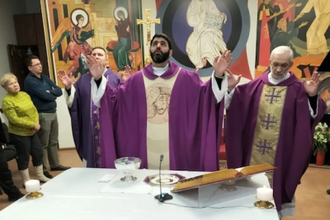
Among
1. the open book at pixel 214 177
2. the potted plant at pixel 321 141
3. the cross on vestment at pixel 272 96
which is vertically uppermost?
the cross on vestment at pixel 272 96

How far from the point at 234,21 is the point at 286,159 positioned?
3437mm

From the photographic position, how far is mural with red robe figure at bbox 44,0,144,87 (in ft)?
17.8

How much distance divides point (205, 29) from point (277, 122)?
332cm

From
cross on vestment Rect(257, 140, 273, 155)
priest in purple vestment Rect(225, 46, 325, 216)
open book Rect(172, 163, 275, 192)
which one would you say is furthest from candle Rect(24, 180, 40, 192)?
cross on vestment Rect(257, 140, 273, 155)

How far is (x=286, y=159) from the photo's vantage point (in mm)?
2627

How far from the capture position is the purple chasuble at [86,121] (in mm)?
2848

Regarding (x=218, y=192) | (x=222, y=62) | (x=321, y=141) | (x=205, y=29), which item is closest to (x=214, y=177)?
(x=218, y=192)

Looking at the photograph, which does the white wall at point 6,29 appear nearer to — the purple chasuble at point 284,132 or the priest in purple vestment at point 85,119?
the priest in purple vestment at point 85,119

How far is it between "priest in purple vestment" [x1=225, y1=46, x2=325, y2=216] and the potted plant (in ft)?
6.93

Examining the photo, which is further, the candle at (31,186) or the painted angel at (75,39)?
the painted angel at (75,39)

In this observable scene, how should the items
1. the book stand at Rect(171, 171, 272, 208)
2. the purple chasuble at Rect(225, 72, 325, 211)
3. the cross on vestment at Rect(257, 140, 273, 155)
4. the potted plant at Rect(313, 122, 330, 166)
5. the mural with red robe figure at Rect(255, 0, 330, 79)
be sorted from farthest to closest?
the mural with red robe figure at Rect(255, 0, 330, 79), the potted plant at Rect(313, 122, 330, 166), the cross on vestment at Rect(257, 140, 273, 155), the purple chasuble at Rect(225, 72, 325, 211), the book stand at Rect(171, 171, 272, 208)

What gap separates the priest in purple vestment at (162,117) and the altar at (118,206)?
669 mm

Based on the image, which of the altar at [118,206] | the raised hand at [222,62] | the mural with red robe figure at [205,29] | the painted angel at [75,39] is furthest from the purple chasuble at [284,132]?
the painted angel at [75,39]

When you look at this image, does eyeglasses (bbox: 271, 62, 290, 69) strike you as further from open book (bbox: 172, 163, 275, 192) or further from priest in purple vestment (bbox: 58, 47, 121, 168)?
priest in purple vestment (bbox: 58, 47, 121, 168)
